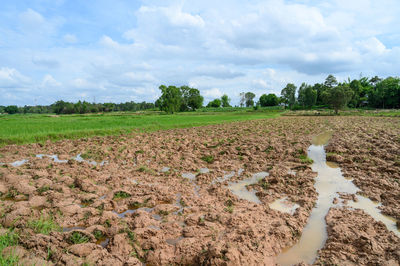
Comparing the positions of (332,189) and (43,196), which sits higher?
(43,196)

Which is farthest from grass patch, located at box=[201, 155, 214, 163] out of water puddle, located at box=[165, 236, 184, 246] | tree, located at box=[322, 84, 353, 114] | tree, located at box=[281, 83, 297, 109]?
A: tree, located at box=[281, 83, 297, 109]

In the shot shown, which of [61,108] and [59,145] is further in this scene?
[61,108]

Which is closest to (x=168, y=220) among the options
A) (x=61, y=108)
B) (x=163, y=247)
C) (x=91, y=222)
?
(x=163, y=247)

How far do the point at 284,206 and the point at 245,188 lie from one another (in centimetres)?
126

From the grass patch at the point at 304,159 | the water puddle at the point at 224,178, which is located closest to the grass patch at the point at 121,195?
the water puddle at the point at 224,178

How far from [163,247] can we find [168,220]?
0.86 meters

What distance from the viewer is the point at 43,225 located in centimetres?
376

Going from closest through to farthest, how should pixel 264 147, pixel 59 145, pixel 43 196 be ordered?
pixel 43 196
pixel 264 147
pixel 59 145

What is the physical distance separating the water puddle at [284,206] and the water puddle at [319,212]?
365 millimetres

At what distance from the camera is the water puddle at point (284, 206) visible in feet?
15.3

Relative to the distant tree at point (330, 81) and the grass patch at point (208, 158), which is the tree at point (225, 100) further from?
the grass patch at point (208, 158)

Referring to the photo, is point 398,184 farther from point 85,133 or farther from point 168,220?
point 85,133

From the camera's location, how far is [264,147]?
11.4 metres

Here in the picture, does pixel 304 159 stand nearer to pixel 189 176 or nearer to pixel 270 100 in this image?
pixel 189 176
